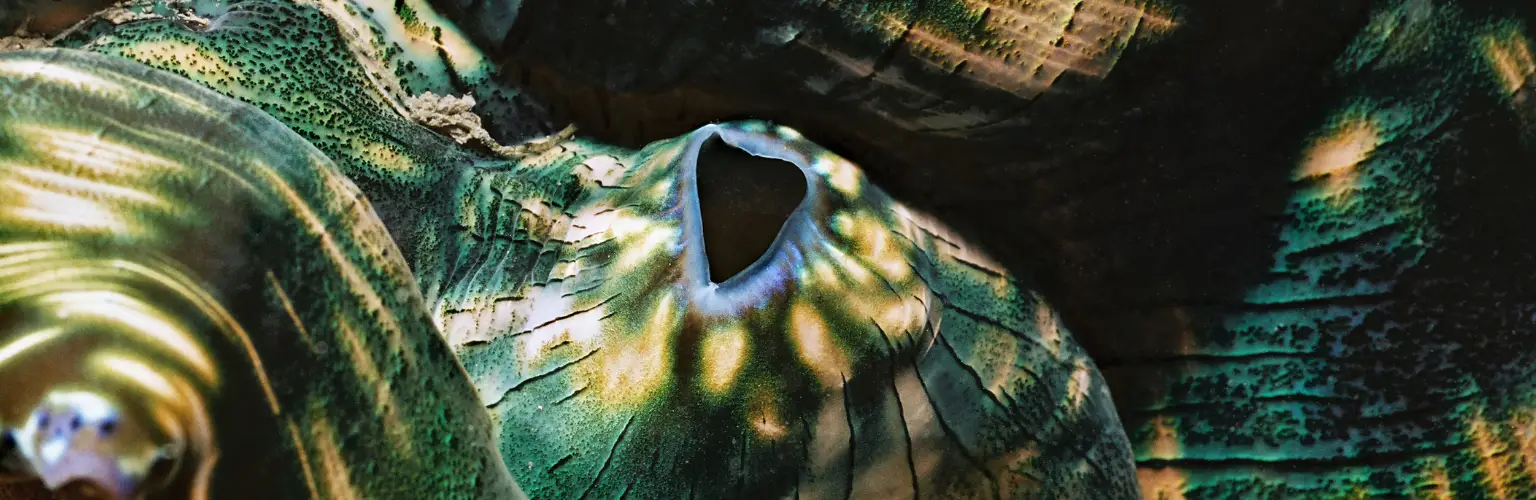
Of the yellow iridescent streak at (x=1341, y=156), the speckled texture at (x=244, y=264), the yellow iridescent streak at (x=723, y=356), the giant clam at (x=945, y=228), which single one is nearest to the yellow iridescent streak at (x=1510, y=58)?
the giant clam at (x=945, y=228)

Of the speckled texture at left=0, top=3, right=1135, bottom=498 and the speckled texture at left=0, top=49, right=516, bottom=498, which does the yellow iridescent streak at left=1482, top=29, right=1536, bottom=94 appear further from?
the speckled texture at left=0, top=49, right=516, bottom=498

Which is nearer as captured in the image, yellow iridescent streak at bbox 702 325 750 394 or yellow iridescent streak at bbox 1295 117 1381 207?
yellow iridescent streak at bbox 702 325 750 394

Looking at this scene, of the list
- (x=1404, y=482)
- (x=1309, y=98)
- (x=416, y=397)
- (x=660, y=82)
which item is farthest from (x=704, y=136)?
(x=1404, y=482)

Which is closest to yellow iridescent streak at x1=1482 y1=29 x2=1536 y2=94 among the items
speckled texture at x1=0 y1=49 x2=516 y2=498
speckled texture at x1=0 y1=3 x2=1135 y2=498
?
speckled texture at x1=0 y1=3 x2=1135 y2=498

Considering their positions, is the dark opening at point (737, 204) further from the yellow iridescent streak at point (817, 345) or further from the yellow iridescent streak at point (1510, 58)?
the yellow iridescent streak at point (1510, 58)

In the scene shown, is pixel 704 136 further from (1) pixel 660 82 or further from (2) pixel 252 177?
(2) pixel 252 177

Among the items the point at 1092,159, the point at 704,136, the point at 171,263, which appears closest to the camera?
the point at 171,263
